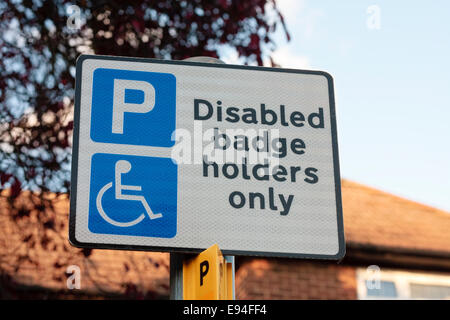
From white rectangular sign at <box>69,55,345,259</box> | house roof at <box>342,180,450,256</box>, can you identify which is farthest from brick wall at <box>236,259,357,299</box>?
white rectangular sign at <box>69,55,345,259</box>

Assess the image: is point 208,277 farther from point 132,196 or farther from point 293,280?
point 293,280

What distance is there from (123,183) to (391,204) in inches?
468

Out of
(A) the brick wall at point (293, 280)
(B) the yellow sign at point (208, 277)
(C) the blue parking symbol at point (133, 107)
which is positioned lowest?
(B) the yellow sign at point (208, 277)

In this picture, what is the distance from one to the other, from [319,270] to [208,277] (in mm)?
10050

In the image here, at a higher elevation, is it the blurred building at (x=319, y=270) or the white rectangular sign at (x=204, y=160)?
the blurred building at (x=319, y=270)

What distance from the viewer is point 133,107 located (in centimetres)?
324

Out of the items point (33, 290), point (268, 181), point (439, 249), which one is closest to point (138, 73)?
point (268, 181)

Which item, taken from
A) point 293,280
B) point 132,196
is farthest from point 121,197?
point 293,280

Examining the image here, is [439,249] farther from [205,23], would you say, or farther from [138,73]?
[138,73]

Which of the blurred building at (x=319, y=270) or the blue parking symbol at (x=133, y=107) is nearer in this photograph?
the blue parking symbol at (x=133, y=107)

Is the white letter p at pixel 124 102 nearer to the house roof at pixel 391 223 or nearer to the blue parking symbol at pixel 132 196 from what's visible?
the blue parking symbol at pixel 132 196

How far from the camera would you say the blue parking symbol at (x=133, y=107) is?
3146mm

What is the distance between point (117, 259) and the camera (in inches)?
514

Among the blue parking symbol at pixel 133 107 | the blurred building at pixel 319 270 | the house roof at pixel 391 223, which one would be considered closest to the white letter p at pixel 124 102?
the blue parking symbol at pixel 133 107
